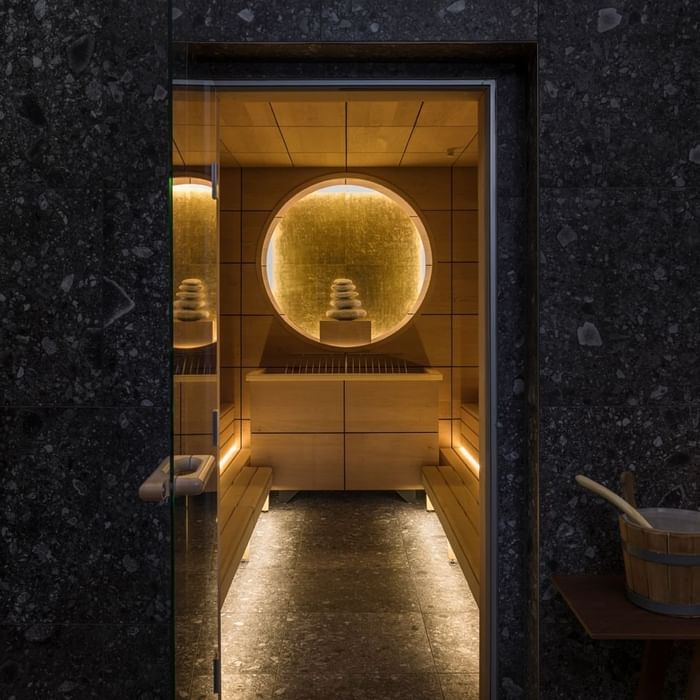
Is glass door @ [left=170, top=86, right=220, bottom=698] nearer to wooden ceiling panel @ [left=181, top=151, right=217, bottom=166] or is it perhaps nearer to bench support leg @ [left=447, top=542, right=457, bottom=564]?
wooden ceiling panel @ [left=181, top=151, right=217, bottom=166]

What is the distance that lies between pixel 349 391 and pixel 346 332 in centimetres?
66

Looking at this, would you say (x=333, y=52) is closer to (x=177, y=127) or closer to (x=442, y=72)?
(x=442, y=72)

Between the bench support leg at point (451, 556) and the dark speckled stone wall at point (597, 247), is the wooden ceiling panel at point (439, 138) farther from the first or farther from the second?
the bench support leg at point (451, 556)

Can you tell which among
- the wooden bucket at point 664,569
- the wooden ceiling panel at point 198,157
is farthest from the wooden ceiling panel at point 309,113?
the wooden bucket at point 664,569

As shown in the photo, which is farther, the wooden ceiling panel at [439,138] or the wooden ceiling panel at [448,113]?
the wooden ceiling panel at [439,138]

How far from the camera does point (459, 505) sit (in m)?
3.58

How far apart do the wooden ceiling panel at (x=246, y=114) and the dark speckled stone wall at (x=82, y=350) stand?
179cm

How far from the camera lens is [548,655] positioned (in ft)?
6.13

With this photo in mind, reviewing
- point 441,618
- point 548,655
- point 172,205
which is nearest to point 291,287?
point 441,618

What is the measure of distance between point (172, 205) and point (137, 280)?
923mm

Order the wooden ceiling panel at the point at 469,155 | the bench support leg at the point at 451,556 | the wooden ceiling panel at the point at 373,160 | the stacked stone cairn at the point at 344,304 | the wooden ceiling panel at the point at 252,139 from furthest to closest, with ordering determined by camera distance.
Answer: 1. the stacked stone cairn at the point at 344,304
2. the wooden ceiling panel at the point at 373,160
3. the wooden ceiling panel at the point at 469,155
4. the wooden ceiling panel at the point at 252,139
5. the bench support leg at the point at 451,556

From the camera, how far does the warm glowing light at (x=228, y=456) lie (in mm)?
4190

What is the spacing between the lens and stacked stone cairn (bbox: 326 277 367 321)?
5133 mm

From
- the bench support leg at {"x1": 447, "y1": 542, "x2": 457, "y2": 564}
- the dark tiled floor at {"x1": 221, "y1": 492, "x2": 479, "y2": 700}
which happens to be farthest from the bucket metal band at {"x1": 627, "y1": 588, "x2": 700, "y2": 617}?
the bench support leg at {"x1": 447, "y1": 542, "x2": 457, "y2": 564}
